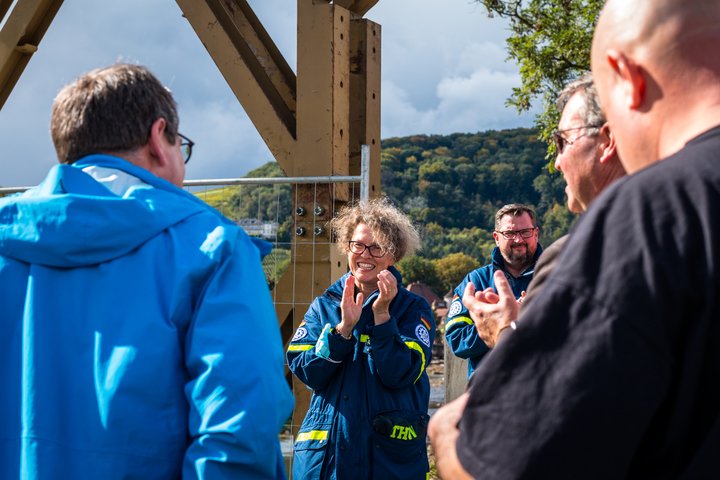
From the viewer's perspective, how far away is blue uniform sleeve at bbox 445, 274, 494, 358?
189 inches

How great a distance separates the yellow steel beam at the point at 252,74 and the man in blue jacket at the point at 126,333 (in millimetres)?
3050

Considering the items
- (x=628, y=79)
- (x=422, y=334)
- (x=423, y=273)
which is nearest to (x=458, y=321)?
(x=422, y=334)

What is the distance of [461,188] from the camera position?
235 ft

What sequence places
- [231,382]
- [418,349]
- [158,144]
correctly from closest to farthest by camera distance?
[231,382]
[158,144]
[418,349]

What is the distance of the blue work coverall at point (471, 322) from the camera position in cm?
480

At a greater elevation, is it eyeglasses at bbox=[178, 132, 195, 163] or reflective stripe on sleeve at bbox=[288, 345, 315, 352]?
eyeglasses at bbox=[178, 132, 195, 163]

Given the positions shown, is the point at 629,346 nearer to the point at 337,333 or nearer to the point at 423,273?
the point at 337,333

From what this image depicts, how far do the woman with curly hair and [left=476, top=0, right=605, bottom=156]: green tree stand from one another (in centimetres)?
621

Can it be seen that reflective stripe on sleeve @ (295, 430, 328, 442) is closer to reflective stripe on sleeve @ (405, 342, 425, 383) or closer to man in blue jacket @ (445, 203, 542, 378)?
reflective stripe on sleeve @ (405, 342, 425, 383)

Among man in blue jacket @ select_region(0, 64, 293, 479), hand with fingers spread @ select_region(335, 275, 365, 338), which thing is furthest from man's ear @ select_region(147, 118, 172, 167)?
hand with fingers spread @ select_region(335, 275, 365, 338)

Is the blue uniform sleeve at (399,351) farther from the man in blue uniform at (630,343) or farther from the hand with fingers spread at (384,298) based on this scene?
the man in blue uniform at (630,343)

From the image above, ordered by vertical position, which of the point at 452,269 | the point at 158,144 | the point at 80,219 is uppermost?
the point at 452,269

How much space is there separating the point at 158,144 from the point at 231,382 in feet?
2.25

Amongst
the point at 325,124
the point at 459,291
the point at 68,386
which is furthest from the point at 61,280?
the point at 459,291
